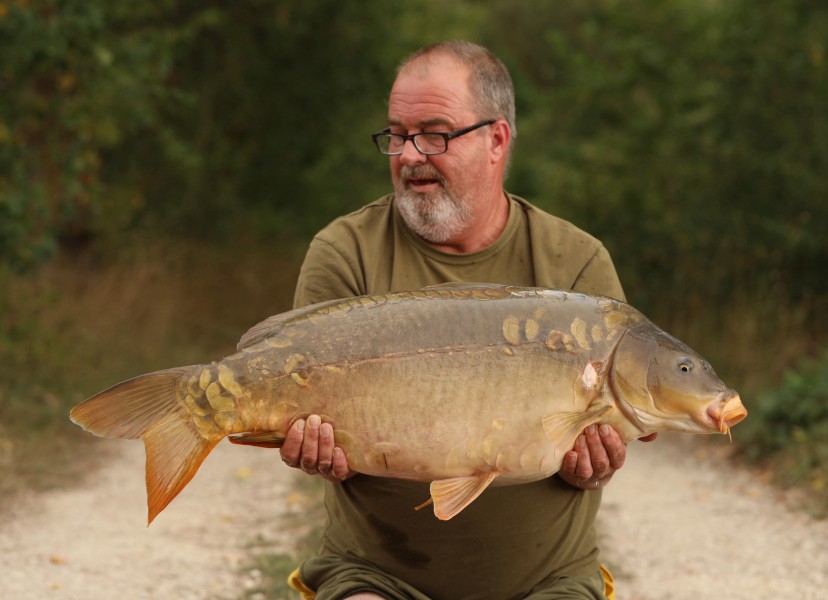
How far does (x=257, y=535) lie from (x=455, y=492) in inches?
116

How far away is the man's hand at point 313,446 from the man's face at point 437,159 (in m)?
0.71

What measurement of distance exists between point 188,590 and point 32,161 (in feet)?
13.4

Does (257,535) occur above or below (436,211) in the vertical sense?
below

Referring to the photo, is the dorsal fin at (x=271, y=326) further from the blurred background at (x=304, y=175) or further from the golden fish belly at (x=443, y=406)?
the blurred background at (x=304, y=175)

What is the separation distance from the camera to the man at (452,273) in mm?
2904

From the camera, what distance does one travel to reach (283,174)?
12.3 meters

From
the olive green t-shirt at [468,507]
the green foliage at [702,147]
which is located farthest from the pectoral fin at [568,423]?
the green foliage at [702,147]

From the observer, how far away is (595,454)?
2598 millimetres

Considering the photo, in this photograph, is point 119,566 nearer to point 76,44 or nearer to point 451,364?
point 451,364

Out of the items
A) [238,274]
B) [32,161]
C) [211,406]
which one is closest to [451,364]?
[211,406]

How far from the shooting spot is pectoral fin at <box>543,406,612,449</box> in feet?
8.14

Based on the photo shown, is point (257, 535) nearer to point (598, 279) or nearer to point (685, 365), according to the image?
point (598, 279)

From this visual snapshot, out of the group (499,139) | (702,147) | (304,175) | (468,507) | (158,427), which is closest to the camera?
(158,427)

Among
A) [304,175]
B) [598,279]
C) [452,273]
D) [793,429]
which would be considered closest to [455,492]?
[452,273]
